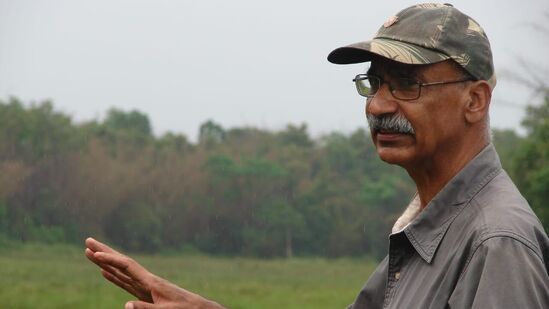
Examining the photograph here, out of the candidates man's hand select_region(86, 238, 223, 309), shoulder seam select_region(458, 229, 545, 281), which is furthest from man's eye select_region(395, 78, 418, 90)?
man's hand select_region(86, 238, 223, 309)

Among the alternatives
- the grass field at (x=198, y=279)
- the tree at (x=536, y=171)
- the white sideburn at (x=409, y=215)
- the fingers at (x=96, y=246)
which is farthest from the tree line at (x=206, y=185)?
the fingers at (x=96, y=246)

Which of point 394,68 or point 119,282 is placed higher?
point 394,68

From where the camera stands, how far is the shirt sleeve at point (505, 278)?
2.01 m

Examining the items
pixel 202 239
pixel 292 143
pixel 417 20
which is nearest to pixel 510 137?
pixel 292 143

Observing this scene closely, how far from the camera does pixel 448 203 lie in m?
2.36

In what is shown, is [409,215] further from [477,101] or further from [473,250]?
[473,250]

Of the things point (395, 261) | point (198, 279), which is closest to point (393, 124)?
point (395, 261)

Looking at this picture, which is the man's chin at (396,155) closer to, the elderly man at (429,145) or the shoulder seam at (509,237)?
the elderly man at (429,145)

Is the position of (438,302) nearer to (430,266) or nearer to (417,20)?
(430,266)

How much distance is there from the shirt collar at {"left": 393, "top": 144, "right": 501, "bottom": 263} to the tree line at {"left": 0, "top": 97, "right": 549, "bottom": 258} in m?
20.7

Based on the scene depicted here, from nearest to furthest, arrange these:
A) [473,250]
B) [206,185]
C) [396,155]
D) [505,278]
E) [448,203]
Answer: [505,278] → [473,250] → [448,203] → [396,155] → [206,185]

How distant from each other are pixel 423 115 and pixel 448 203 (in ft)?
0.66

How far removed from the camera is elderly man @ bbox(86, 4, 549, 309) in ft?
7.45

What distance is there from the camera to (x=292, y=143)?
41.8 m
